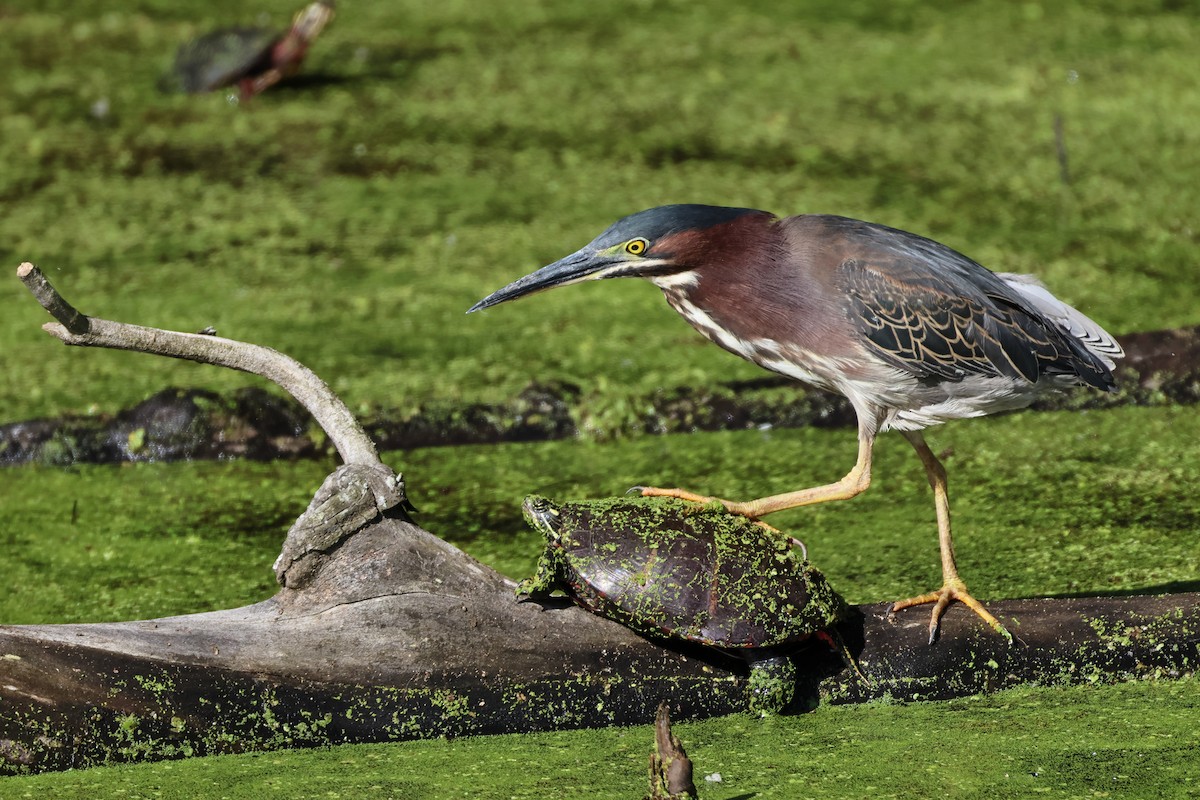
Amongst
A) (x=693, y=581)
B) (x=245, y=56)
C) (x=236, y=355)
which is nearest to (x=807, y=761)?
(x=693, y=581)

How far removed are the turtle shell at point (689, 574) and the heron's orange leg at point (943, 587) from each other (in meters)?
0.20

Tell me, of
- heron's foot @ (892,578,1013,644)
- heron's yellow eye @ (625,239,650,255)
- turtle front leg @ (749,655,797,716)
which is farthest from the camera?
heron's yellow eye @ (625,239,650,255)

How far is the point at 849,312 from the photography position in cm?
309

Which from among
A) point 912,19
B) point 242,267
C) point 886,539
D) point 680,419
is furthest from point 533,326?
point 912,19

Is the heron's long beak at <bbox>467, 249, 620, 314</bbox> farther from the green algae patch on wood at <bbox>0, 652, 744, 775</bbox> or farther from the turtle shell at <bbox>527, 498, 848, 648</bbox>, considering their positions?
the green algae patch on wood at <bbox>0, 652, 744, 775</bbox>

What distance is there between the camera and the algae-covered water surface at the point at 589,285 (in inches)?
108

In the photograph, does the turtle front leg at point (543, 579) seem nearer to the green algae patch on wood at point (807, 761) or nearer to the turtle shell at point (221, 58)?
the green algae patch on wood at point (807, 761)

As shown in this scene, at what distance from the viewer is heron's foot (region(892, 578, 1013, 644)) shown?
9.41 ft

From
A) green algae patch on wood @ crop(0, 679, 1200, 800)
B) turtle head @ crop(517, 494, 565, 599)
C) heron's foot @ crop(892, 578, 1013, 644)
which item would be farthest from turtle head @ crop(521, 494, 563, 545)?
heron's foot @ crop(892, 578, 1013, 644)

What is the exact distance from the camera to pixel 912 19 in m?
7.04

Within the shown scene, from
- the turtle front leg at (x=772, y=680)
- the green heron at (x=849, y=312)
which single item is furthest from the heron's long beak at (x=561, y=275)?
the turtle front leg at (x=772, y=680)

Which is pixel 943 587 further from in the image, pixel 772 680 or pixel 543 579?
pixel 543 579

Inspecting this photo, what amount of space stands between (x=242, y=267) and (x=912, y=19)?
3.71 meters

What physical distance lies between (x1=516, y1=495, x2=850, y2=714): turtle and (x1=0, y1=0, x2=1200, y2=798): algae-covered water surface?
0.21 metres
